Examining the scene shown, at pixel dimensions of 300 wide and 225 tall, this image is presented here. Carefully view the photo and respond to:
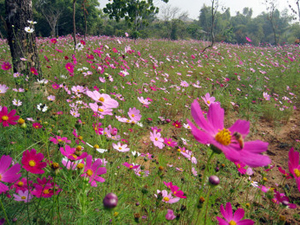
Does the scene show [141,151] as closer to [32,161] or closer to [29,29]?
[32,161]

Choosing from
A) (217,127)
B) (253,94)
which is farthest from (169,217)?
(253,94)

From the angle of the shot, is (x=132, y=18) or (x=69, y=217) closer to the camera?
(x=69, y=217)

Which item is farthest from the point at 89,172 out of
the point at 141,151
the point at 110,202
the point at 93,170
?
the point at 141,151

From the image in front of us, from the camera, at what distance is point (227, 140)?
1.76 ft

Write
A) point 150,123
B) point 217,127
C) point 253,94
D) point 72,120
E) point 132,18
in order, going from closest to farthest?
point 217,127, point 72,120, point 150,123, point 253,94, point 132,18

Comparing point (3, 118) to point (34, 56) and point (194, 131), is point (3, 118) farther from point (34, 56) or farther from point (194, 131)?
point (34, 56)

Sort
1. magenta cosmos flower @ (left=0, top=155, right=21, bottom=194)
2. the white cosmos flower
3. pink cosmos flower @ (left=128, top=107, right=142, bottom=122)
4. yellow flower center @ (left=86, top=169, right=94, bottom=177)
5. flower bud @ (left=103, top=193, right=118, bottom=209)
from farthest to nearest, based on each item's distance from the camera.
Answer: the white cosmos flower, pink cosmos flower @ (left=128, top=107, right=142, bottom=122), yellow flower center @ (left=86, top=169, right=94, bottom=177), magenta cosmos flower @ (left=0, top=155, right=21, bottom=194), flower bud @ (left=103, top=193, right=118, bottom=209)

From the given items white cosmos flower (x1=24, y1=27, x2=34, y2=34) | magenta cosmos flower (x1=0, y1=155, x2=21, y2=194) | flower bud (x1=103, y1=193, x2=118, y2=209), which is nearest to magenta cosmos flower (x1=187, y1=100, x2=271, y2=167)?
flower bud (x1=103, y1=193, x2=118, y2=209)

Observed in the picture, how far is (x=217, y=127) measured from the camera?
60cm

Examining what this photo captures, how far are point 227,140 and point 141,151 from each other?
5.11 ft

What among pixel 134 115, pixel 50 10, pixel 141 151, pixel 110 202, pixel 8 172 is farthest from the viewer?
pixel 50 10

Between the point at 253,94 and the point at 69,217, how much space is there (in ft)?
12.9

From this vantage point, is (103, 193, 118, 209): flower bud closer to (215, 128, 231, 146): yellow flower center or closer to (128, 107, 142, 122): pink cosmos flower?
(215, 128, 231, 146): yellow flower center

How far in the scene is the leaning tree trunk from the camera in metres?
2.28
